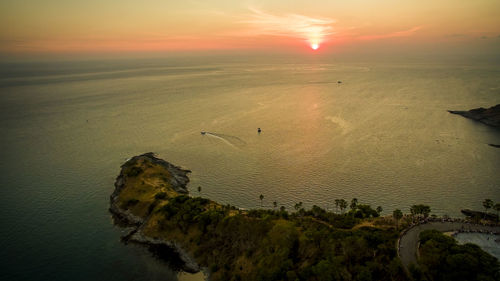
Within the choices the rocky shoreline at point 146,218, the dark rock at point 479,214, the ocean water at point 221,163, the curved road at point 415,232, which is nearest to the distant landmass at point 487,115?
the ocean water at point 221,163

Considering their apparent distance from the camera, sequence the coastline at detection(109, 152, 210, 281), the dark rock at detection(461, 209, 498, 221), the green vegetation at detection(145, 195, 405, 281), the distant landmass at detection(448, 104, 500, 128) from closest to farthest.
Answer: the green vegetation at detection(145, 195, 405, 281), the coastline at detection(109, 152, 210, 281), the dark rock at detection(461, 209, 498, 221), the distant landmass at detection(448, 104, 500, 128)

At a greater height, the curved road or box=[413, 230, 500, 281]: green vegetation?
box=[413, 230, 500, 281]: green vegetation

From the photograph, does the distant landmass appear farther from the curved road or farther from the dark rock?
the curved road

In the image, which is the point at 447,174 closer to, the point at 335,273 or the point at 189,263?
the point at 335,273

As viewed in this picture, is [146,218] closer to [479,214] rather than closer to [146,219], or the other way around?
[146,219]

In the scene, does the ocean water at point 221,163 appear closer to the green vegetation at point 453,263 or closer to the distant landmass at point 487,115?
the distant landmass at point 487,115

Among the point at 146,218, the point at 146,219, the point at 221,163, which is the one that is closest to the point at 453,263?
the point at 146,219

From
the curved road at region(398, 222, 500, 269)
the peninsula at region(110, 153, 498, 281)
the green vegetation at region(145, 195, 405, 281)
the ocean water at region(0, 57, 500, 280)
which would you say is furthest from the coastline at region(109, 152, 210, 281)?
the curved road at region(398, 222, 500, 269)

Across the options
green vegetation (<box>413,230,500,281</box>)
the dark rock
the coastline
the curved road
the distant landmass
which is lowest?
the coastline
